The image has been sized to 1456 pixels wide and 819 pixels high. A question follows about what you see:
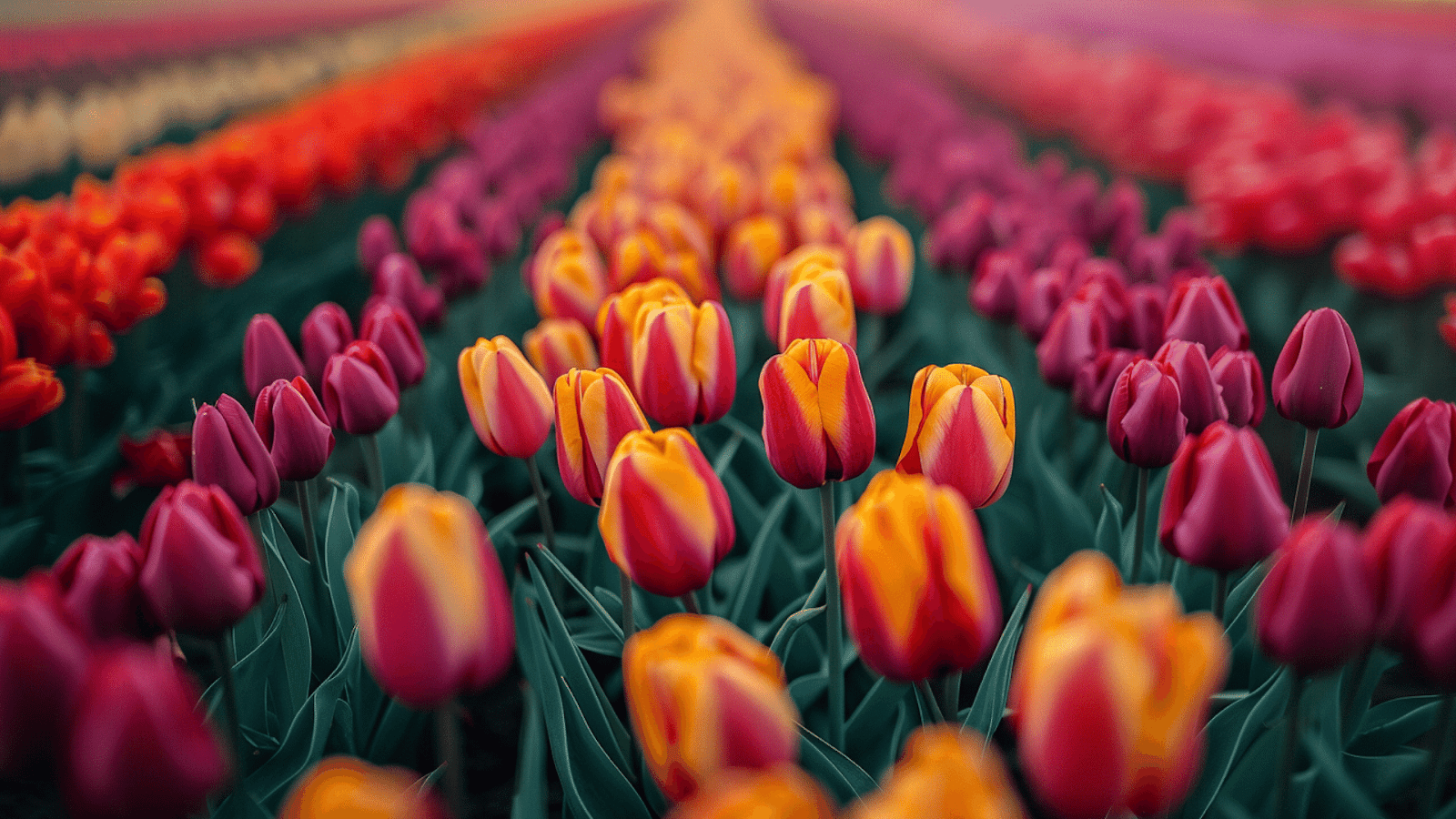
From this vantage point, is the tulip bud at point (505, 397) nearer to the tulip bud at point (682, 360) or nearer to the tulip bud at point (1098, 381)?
the tulip bud at point (682, 360)

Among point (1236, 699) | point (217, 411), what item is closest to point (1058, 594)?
point (1236, 699)

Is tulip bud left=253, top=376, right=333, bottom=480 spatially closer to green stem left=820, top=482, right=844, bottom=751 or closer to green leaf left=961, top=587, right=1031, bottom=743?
green stem left=820, top=482, right=844, bottom=751

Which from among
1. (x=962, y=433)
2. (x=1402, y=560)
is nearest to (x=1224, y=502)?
(x=1402, y=560)

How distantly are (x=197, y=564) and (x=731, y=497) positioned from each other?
99cm

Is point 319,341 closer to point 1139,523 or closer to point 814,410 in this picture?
point 814,410

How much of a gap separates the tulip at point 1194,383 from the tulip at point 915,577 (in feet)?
1.92

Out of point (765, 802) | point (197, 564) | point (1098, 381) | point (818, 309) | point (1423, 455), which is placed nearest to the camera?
point (765, 802)

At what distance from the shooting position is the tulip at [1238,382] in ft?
4.33

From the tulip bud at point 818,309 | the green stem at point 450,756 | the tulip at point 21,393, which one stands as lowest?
the green stem at point 450,756

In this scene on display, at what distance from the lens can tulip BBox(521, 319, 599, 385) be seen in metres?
1.70

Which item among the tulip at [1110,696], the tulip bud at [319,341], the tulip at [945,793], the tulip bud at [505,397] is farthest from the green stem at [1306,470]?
the tulip bud at [319,341]

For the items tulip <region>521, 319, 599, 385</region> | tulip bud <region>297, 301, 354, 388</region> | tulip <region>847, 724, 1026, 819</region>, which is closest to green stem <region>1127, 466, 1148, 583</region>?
tulip <region>847, 724, 1026, 819</region>

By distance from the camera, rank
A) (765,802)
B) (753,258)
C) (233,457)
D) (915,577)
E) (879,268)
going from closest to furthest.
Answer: (765,802)
(915,577)
(233,457)
(879,268)
(753,258)

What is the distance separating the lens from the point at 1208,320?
147 cm
